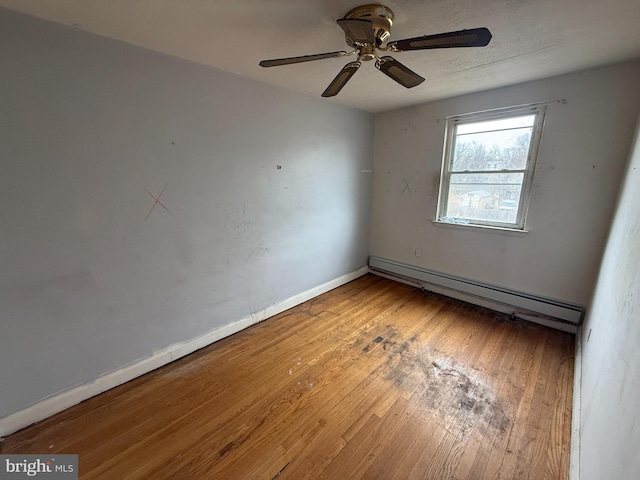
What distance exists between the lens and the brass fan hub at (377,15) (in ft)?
4.06

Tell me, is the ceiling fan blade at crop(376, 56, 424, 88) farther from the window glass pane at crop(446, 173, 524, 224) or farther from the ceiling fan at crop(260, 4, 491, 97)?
the window glass pane at crop(446, 173, 524, 224)

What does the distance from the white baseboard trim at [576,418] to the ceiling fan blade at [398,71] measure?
6.98ft

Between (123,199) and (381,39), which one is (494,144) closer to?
(381,39)

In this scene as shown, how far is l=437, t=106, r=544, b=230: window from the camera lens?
7.95 ft

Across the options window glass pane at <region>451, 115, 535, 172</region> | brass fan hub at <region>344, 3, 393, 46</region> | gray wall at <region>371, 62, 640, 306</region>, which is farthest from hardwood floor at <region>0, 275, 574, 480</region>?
brass fan hub at <region>344, 3, 393, 46</region>

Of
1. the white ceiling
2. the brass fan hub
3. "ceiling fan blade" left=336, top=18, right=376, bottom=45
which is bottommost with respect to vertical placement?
"ceiling fan blade" left=336, top=18, right=376, bottom=45

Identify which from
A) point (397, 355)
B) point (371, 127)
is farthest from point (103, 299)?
point (371, 127)

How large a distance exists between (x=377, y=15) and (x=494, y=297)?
2.80 meters

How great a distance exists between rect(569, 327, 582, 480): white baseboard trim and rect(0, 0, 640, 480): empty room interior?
0.9 inches

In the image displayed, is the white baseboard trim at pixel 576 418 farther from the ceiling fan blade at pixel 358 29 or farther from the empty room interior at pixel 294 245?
the ceiling fan blade at pixel 358 29

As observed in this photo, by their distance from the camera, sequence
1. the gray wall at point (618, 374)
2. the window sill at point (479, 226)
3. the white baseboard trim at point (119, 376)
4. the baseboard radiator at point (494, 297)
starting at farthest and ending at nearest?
the window sill at point (479, 226)
the baseboard radiator at point (494, 297)
the white baseboard trim at point (119, 376)
the gray wall at point (618, 374)

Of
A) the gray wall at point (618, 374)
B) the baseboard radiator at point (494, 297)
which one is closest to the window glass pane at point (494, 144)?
the gray wall at point (618, 374)

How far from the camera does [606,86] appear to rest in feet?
6.48

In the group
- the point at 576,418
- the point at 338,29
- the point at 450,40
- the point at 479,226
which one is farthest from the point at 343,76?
the point at 576,418
